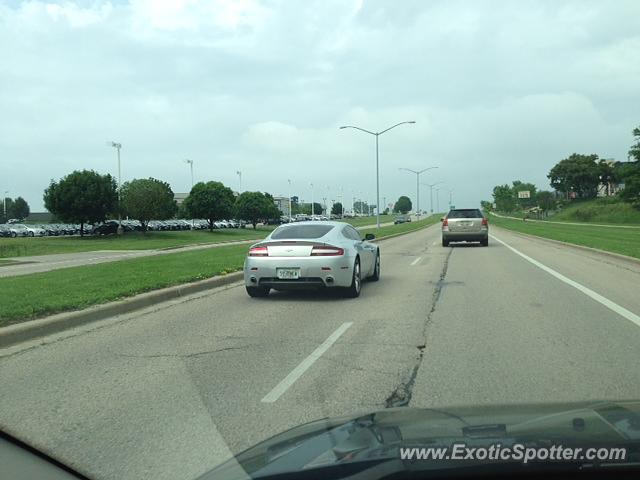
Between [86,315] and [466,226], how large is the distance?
21.5 metres

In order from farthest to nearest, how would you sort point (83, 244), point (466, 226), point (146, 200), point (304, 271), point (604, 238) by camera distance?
point (146, 200), point (83, 244), point (604, 238), point (466, 226), point (304, 271)

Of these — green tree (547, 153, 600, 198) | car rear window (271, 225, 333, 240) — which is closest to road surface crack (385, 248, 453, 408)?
car rear window (271, 225, 333, 240)

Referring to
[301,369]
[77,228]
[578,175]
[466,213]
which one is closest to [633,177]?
[578,175]

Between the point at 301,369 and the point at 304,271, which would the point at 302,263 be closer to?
the point at 304,271

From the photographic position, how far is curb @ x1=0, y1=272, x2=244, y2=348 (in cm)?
768

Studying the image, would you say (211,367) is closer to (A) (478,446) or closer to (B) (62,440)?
(B) (62,440)

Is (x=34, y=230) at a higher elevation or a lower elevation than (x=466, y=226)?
lower

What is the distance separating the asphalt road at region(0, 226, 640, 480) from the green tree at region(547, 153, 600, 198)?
115 m

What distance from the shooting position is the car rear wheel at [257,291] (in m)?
11.7

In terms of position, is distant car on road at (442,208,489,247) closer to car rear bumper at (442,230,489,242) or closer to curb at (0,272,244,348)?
car rear bumper at (442,230,489,242)

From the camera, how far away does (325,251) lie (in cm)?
1107

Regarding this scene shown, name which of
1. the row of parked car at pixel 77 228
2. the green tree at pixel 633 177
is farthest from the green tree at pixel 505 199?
the row of parked car at pixel 77 228

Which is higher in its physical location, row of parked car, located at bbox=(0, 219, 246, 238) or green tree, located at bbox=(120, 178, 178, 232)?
green tree, located at bbox=(120, 178, 178, 232)

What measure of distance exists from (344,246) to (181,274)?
4655 mm
